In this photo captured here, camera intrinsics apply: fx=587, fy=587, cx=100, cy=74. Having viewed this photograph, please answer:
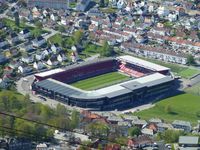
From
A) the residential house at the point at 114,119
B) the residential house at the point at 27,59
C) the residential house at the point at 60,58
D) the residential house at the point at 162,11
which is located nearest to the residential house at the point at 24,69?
the residential house at the point at 27,59

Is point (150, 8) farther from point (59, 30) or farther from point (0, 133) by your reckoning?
point (0, 133)

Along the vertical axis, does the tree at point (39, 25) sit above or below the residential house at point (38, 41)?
above

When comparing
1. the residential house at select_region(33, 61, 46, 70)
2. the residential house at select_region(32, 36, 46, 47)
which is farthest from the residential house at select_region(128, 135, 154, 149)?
the residential house at select_region(32, 36, 46, 47)

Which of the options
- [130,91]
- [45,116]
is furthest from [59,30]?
[45,116]

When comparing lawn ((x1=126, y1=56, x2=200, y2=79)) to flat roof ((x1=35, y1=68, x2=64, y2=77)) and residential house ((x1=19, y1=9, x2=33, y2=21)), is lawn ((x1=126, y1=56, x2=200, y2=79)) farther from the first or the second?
residential house ((x1=19, y1=9, x2=33, y2=21))

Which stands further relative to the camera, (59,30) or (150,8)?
(150,8)

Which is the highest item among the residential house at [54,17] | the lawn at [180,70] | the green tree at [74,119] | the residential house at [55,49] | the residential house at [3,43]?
the residential house at [54,17]

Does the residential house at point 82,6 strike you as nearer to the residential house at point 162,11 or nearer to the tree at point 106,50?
the residential house at point 162,11
